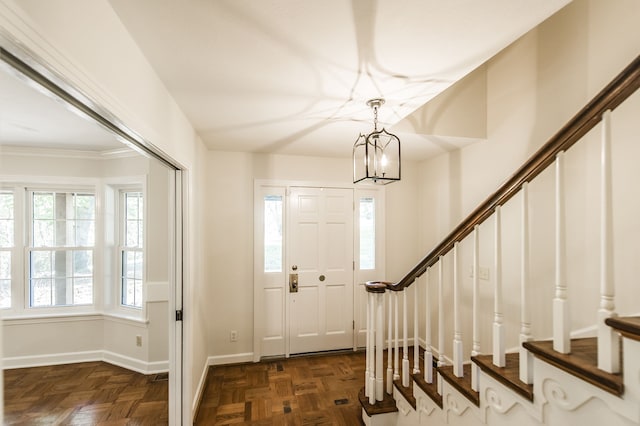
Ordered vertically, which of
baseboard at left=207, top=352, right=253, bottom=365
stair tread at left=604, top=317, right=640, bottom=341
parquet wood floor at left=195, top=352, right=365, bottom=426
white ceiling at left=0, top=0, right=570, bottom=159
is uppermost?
white ceiling at left=0, top=0, right=570, bottom=159

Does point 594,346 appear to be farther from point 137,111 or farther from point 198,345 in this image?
point 198,345

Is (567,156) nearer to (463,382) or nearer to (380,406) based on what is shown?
(463,382)

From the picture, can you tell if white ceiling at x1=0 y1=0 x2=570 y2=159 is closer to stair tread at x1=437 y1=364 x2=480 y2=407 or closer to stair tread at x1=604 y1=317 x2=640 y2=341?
stair tread at x1=604 y1=317 x2=640 y2=341

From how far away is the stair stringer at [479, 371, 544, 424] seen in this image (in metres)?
1.08

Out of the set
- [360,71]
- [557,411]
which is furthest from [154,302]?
[557,411]

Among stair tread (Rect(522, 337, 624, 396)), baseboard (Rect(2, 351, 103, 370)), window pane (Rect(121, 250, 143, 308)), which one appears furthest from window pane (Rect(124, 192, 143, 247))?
stair tread (Rect(522, 337, 624, 396))

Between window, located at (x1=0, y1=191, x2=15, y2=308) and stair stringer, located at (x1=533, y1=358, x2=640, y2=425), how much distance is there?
89.3 inches

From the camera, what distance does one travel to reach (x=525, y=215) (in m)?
1.20

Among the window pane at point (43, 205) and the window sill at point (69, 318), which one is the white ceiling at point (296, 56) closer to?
the window pane at point (43, 205)

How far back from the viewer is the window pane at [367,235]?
3510mm

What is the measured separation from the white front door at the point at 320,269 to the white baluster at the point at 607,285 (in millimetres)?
2636

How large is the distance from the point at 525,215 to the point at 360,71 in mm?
1056

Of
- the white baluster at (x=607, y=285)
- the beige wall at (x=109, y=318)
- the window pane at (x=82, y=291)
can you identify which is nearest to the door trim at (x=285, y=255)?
the beige wall at (x=109, y=318)

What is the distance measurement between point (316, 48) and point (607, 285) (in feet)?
4.65
